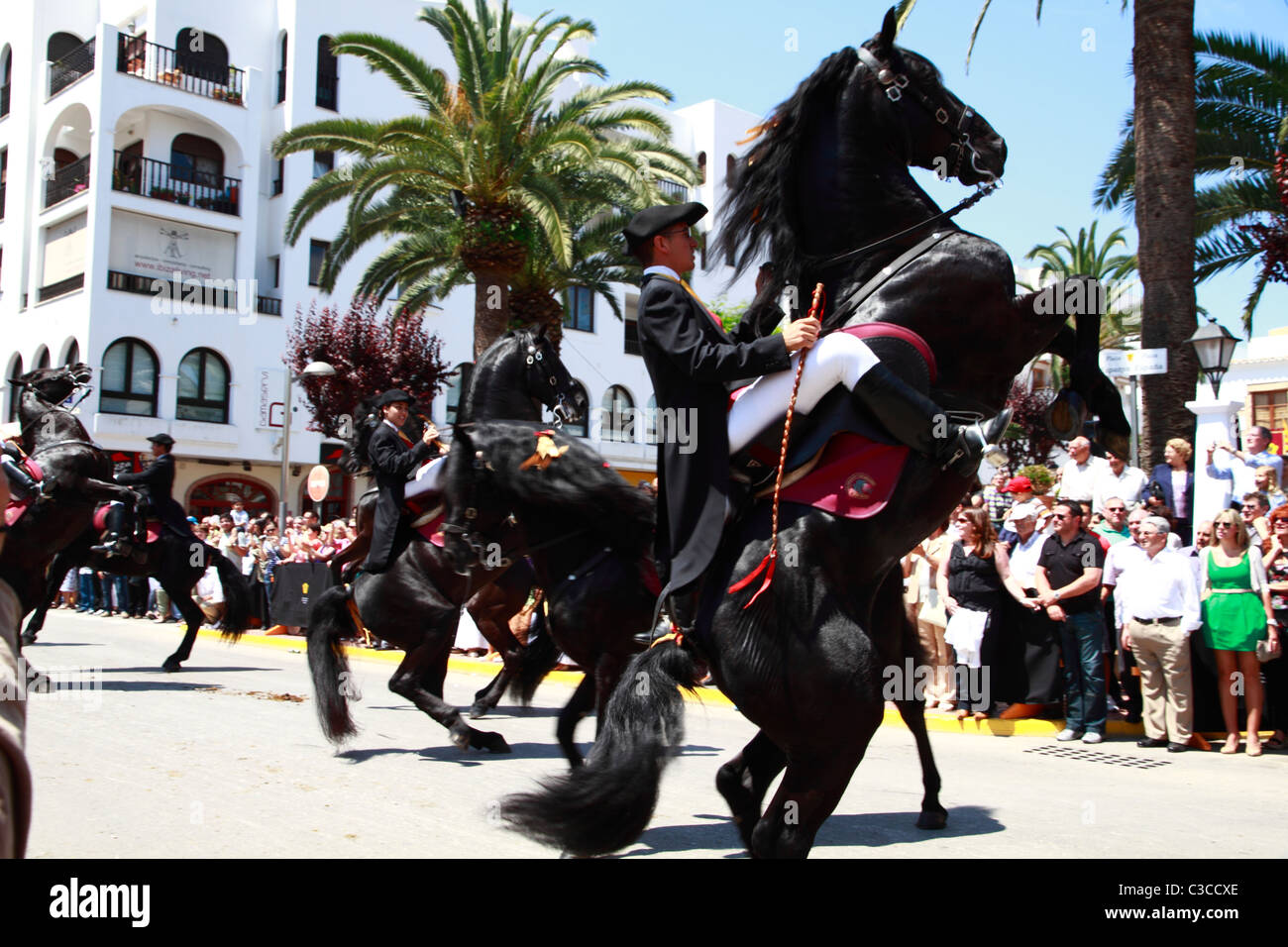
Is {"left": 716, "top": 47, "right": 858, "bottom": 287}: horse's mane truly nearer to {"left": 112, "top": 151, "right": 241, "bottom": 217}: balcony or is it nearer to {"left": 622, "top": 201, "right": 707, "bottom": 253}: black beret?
{"left": 622, "top": 201, "right": 707, "bottom": 253}: black beret

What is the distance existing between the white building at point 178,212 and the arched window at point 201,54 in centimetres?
7

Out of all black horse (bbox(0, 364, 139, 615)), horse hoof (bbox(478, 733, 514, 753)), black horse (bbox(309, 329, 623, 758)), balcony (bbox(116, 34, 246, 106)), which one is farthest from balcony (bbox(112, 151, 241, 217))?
horse hoof (bbox(478, 733, 514, 753))

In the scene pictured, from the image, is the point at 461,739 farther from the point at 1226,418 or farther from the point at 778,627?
the point at 1226,418

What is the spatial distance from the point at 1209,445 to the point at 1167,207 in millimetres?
2676

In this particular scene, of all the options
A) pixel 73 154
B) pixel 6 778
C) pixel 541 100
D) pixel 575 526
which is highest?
pixel 73 154

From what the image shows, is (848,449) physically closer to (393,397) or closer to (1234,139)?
(393,397)

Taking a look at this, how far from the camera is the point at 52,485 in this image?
9383mm

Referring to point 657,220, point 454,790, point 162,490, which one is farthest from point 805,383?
point 162,490

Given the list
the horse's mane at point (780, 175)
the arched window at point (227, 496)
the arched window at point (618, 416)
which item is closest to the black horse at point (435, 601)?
the horse's mane at point (780, 175)

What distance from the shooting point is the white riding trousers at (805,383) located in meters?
3.37
